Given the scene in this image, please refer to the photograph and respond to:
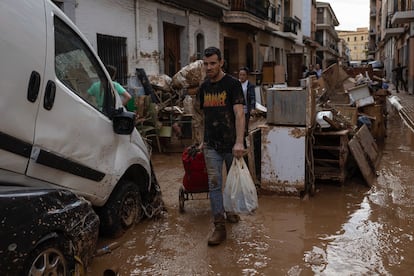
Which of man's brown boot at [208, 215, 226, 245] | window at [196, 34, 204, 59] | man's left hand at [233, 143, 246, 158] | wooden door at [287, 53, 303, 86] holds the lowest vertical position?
man's brown boot at [208, 215, 226, 245]

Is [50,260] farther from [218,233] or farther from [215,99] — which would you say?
[215,99]

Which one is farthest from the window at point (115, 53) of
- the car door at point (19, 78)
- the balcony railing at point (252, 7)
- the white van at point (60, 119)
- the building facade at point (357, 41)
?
Answer: the building facade at point (357, 41)

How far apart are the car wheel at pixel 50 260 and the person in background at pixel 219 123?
1.63m

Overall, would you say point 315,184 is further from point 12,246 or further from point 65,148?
point 12,246

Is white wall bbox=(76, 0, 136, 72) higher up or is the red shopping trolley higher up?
white wall bbox=(76, 0, 136, 72)

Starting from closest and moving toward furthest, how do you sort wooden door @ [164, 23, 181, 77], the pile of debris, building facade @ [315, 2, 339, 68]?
the pile of debris, wooden door @ [164, 23, 181, 77], building facade @ [315, 2, 339, 68]

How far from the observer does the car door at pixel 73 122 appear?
9.84 feet

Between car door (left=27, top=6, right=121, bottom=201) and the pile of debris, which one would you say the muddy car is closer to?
car door (left=27, top=6, right=121, bottom=201)

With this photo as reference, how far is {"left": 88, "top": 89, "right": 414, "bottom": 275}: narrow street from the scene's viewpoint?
3691 mm

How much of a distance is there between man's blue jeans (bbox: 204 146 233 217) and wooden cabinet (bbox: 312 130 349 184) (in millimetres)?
2378

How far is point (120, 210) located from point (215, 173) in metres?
0.99

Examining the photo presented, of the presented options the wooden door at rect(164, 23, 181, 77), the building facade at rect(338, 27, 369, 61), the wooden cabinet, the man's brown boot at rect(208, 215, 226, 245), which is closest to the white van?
the man's brown boot at rect(208, 215, 226, 245)

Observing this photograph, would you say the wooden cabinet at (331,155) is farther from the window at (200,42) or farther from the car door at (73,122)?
the window at (200,42)

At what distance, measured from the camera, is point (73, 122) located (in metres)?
3.28
